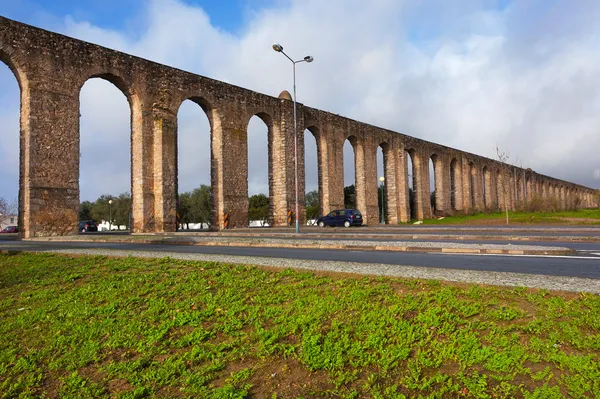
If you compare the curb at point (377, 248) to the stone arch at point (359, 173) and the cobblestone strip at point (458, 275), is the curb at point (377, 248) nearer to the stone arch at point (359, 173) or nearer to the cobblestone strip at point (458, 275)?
the cobblestone strip at point (458, 275)

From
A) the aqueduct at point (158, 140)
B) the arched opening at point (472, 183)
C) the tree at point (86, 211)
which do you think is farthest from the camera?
the tree at point (86, 211)

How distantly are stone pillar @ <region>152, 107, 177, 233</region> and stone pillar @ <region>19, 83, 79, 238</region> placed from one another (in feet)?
13.5

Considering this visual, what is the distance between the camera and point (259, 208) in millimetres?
82750

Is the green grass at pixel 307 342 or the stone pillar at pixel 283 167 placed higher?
the stone pillar at pixel 283 167

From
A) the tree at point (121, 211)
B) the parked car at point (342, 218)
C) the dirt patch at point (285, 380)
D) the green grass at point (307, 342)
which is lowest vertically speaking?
the dirt patch at point (285, 380)

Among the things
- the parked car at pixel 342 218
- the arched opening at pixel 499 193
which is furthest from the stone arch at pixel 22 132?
the arched opening at pixel 499 193

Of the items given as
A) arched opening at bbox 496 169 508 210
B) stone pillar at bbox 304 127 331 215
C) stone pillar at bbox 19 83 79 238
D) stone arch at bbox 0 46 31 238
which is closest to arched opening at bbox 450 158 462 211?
arched opening at bbox 496 169 508 210

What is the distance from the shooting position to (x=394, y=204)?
132ft

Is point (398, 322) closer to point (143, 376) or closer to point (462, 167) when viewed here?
point (143, 376)

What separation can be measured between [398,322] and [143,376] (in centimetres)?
235

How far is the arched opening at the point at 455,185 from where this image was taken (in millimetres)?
49656

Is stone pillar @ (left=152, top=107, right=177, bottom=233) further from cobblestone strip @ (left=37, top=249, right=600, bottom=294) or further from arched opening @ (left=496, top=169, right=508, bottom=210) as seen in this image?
arched opening @ (left=496, top=169, right=508, bottom=210)

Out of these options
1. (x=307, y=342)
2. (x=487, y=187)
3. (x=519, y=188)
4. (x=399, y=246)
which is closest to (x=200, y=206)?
(x=487, y=187)

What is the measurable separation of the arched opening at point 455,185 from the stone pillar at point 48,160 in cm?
4000
